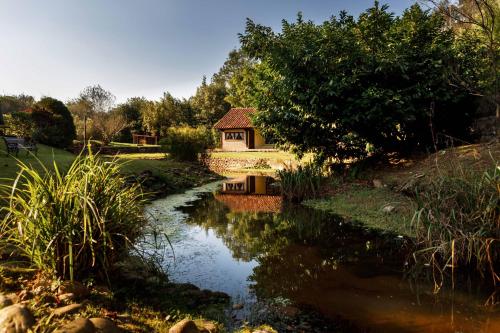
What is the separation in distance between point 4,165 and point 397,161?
1449 cm

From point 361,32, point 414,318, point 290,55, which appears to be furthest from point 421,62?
point 414,318

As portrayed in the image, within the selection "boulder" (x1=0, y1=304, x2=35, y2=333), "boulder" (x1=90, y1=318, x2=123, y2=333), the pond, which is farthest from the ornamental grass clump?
the pond

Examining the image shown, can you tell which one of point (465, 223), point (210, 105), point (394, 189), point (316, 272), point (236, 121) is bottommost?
point (316, 272)

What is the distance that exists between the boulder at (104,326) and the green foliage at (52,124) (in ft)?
74.3

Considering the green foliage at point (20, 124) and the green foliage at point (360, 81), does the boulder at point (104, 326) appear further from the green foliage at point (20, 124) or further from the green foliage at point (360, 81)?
the green foliage at point (20, 124)

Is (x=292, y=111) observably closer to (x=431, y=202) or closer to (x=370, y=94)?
(x=370, y=94)

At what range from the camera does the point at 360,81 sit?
476 inches

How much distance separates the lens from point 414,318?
405 cm

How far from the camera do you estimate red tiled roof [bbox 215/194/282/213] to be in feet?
37.6

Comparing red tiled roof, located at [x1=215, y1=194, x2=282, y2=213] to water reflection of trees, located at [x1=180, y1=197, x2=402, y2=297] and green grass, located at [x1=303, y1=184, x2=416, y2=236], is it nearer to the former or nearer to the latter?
water reflection of trees, located at [x1=180, y1=197, x2=402, y2=297]

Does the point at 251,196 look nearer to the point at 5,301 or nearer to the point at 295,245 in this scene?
the point at 295,245

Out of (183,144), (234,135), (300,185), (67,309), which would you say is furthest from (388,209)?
(234,135)

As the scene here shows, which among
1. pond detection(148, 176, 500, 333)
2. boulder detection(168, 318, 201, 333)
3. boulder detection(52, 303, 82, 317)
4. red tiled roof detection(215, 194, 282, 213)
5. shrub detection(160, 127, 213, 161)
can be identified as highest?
shrub detection(160, 127, 213, 161)

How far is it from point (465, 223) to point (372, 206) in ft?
15.1
